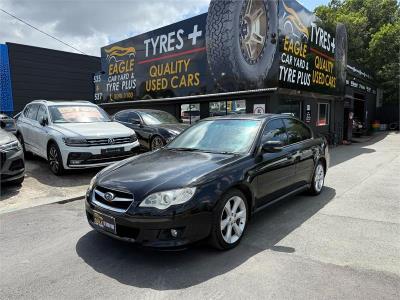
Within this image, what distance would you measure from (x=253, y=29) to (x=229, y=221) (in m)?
10.4

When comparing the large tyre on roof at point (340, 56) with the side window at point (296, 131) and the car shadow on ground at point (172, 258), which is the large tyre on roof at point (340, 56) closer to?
the side window at point (296, 131)

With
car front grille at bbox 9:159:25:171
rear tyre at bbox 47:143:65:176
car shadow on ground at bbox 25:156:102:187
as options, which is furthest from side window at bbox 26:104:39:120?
car front grille at bbox 9:159:25:171

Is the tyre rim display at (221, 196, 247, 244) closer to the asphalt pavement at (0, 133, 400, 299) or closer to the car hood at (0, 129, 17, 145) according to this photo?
the asphalt pavement at (0, 133, 400, 299)

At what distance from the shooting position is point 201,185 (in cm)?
371

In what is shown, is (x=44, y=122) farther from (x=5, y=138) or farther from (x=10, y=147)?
(x=10, y=147)

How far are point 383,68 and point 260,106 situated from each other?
1856cm

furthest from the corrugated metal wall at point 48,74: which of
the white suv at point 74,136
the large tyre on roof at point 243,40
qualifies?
the white suv at point 74,136

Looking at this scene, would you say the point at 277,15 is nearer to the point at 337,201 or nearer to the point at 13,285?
the point at 337,201

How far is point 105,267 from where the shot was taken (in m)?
3.64

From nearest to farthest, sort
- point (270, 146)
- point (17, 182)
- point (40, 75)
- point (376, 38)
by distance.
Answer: point (270, 146), point (17, 182), point (40, 75), point (376, 38)

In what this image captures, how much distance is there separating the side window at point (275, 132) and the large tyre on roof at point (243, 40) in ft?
24.9

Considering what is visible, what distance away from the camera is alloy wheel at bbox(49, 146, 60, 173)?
A: 7858 millimetres

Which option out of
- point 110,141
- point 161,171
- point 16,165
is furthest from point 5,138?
point 161,171

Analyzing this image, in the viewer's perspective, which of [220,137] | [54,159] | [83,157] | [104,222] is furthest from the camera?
[54,159]
